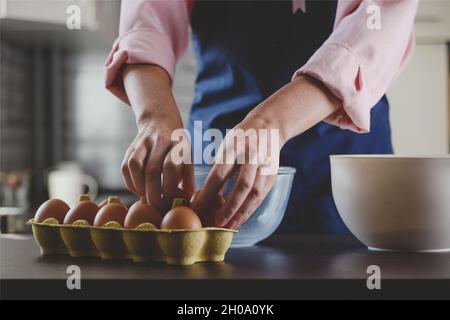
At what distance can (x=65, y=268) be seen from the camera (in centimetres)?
64

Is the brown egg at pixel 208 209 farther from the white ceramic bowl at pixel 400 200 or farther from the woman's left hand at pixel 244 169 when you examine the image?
the white ceramic bowl at pixel 400 200

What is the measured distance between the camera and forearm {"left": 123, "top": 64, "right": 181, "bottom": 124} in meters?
0.81

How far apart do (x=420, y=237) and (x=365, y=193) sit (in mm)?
83

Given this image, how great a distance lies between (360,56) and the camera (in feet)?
2.72

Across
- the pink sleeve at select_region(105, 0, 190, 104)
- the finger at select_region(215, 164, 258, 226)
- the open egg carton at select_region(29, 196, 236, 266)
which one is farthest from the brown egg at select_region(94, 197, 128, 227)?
the pink sleeve at select_region(105, 0, 190, 104)

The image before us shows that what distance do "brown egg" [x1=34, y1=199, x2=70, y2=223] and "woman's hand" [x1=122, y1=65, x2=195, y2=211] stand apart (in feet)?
0.27

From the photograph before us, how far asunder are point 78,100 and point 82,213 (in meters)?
2.54

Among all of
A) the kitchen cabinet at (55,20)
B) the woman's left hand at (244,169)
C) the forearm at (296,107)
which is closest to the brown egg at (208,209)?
the woman's left hand at (244,169)

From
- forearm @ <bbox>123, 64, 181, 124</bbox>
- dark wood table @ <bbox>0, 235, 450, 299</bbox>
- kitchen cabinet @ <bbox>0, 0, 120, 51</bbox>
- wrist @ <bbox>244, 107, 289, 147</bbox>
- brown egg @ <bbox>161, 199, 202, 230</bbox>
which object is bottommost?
dark wood table @ <bbox>0, 235, 450, 299</bbox>

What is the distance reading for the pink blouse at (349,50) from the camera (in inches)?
31.1

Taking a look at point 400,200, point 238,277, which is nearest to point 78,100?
point 400,200

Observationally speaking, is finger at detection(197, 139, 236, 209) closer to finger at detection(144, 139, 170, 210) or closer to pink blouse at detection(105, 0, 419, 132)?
finger at detection(144, 139, 170, 210)

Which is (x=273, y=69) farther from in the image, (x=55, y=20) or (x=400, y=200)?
(x=55, y=20)

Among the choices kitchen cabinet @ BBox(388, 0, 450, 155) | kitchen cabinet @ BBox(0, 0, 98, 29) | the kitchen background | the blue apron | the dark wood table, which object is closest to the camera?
the dark wood table
